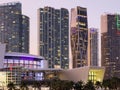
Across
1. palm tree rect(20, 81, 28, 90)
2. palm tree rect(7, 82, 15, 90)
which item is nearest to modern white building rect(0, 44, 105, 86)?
palm tree rect(20, 81, 28, 90)

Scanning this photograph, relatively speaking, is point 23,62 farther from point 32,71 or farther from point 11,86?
point 11,86

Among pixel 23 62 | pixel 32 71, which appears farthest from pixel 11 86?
pixel 23 62

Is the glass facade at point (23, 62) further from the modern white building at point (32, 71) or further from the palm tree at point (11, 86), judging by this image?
the palm tree at point (11, 86)

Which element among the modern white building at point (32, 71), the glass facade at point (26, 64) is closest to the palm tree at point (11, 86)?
the modern white building at point (32, 71)

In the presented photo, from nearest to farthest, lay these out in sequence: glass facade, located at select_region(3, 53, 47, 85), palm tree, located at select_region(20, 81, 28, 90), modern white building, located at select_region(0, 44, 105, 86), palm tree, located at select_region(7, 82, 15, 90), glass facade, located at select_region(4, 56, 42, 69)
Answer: palm tree, located at select_region(7, 82, 15, 90) < palm tree, located at select_region(20, 81, 28, 90) < modern white building, located at select_region(0, 44, 105, 86) < glass facade, located at select_region(3, 53, 47, 85) < glass facade, located at select_region(4, 56, 42, 69)

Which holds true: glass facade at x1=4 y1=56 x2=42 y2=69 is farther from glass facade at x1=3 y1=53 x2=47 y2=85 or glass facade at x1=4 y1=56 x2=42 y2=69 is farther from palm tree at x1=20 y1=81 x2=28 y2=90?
palm tree at x1=20 y1=81 x2=28 y2=90

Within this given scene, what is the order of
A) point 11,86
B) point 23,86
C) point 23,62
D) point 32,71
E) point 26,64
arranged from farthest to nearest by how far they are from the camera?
point 26,64 → point 23,62 → point 32,71 → point 23,86 → point 11,86

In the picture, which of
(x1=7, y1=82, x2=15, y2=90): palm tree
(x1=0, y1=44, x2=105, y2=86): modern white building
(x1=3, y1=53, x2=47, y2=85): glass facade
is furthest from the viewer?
(x1=3, y1=53, x2=47, y2=85): glass facade

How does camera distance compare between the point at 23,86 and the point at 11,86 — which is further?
the point at 23,86

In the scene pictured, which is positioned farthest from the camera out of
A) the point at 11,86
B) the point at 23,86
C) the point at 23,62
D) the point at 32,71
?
the point at 23,62

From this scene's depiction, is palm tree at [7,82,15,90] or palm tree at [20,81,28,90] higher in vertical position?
palm tree at [7,82,15,90]

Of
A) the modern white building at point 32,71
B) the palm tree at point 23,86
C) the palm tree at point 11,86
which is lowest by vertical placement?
the palm tree at point 23,86

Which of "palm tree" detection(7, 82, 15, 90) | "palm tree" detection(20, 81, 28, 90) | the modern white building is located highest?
the modern white building

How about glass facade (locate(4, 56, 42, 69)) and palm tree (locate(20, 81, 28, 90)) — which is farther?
glass facade (locate(4, 56, 42, 69))
